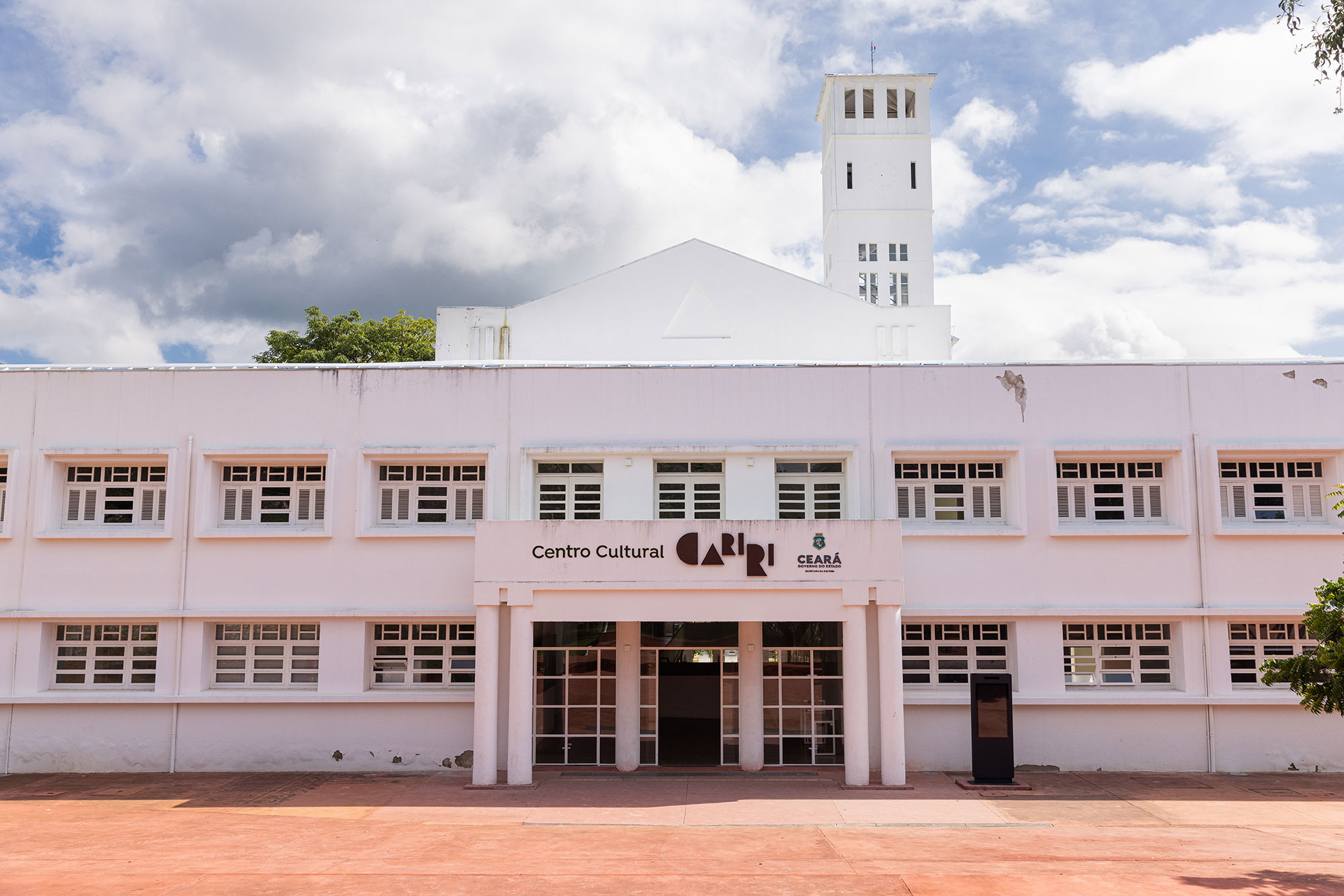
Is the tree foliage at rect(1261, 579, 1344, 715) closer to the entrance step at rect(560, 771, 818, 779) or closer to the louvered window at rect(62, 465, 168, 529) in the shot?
the entrance step at rect(560, 771, 818, 779)

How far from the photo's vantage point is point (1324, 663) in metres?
10.2

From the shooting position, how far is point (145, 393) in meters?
16.8

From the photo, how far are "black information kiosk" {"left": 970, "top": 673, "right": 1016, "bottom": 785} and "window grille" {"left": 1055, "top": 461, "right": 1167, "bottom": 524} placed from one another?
3.51m

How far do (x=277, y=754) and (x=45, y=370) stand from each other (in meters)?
7.62

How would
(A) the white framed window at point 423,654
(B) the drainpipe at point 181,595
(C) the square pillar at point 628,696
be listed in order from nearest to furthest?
(C) the square pillar at point 628,696
(B) the drainpipe at point 181,595
(A) the white framed window at point 423,654

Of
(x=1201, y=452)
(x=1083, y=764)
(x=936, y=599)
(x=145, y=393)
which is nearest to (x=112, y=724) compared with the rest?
(x=145, y=393)

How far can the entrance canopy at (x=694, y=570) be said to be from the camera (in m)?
14.7

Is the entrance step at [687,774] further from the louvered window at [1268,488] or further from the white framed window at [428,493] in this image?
the louvered window at [1268,488]

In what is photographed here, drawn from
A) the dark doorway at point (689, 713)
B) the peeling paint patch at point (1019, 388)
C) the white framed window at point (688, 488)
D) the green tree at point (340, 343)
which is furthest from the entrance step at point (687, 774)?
the green tree at point (340, 343)

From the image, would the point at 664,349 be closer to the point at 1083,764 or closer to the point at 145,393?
the point at 145,393

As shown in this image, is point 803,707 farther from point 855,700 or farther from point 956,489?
point 956,489

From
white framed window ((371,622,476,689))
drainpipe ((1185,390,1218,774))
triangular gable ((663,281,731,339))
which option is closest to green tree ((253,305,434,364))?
triangular gable ((663,281,731,339))

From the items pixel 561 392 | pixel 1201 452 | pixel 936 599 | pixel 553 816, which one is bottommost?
pixel 553 816

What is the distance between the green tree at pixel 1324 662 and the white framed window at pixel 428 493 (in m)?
11.7
